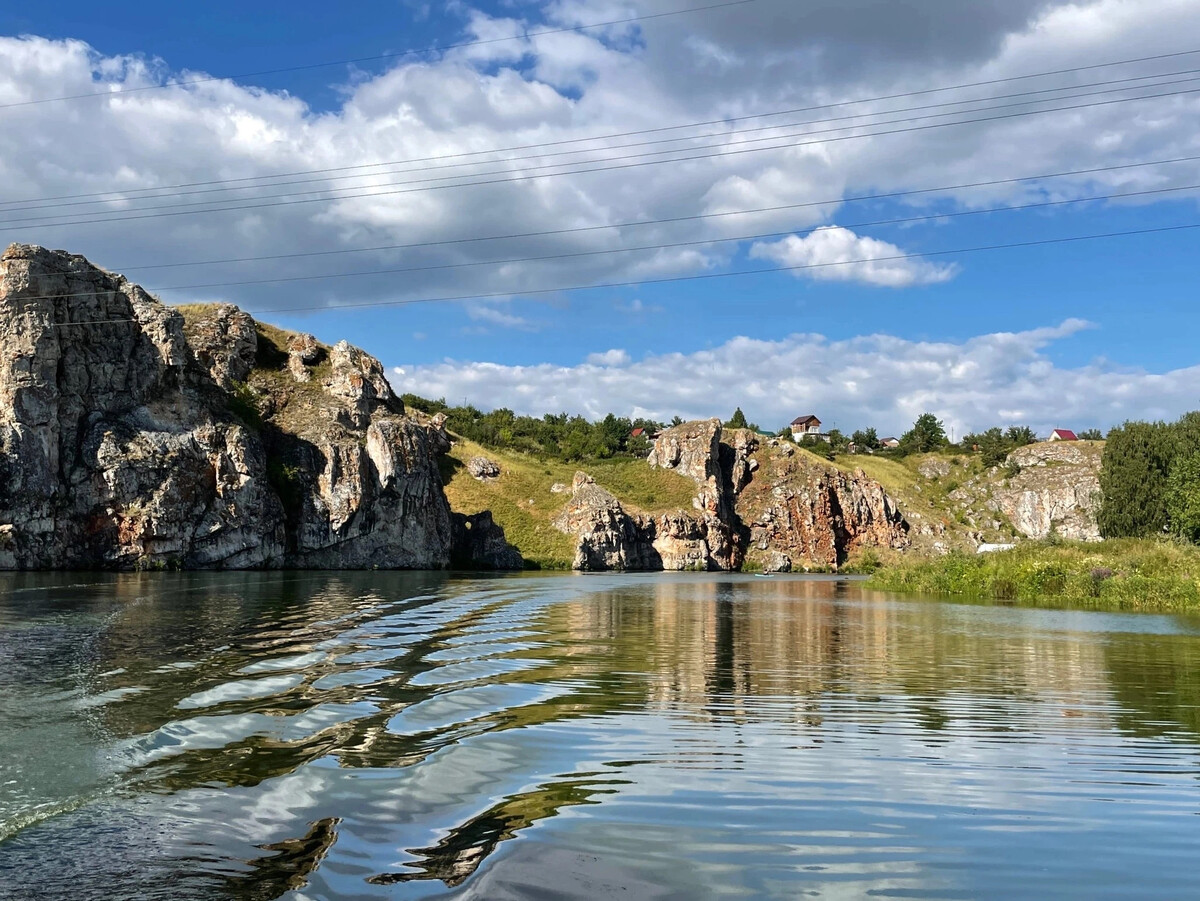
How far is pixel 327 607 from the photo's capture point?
3447cm

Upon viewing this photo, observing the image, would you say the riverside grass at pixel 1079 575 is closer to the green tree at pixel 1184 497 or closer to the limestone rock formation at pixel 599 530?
the green tree at pixel 1184 497

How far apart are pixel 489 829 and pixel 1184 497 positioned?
248ft

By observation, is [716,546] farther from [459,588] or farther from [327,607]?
[327,607]

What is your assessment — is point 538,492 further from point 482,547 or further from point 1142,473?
point 1142,473

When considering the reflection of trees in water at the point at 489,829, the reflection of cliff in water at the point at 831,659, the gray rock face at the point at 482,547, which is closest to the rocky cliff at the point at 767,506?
the gray rock face at the point at 482,547

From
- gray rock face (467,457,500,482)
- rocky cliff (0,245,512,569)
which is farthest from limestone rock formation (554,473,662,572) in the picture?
rocky cliff (0,245,512,569)

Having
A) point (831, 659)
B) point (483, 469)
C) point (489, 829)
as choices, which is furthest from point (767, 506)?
point (489, 829)

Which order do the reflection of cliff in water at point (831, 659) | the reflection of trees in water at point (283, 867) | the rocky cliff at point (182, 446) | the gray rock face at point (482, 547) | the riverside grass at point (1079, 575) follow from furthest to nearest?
1. the gray rock face at point (482, 547)
2. the rocky cliff at point (182, 446)
3. the riverside grass at point (1079, 575)
4. the reflection of cliff in water at point (831, 659)
5. the reflection of trees in water at point (283, 867)

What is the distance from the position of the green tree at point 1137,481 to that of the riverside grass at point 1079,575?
28749 mm

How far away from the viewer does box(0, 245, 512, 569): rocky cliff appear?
245 ft

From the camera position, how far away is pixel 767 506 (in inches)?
6225

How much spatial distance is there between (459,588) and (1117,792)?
1871 inches

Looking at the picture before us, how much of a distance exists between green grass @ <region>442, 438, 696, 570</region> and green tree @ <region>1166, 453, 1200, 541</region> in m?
71.9

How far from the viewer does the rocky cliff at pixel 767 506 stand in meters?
146
